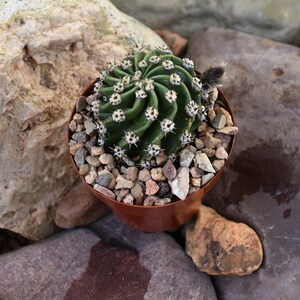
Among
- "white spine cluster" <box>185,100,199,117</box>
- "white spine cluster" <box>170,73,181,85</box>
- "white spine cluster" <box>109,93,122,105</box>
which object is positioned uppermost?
"white spine cluster" <box>170,73,181,85</box>

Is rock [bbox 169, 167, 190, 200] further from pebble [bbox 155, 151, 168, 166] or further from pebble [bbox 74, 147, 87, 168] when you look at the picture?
pebble [bbox 74, 147, 87, 168]

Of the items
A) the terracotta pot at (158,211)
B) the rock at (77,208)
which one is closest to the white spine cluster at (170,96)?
the terracotta pot at (158,211)

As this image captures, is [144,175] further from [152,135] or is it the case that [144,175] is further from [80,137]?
[80,137]

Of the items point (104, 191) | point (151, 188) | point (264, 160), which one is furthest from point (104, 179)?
point (264, 160)

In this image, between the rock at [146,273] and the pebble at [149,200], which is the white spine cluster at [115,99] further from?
the rock at [146,273]

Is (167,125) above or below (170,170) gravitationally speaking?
above

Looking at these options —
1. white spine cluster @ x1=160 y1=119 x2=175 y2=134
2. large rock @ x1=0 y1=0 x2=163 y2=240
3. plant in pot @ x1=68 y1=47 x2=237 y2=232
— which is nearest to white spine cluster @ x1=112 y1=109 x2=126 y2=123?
plant in pot @ x1=68 y1=47 x2=237 y2=232
